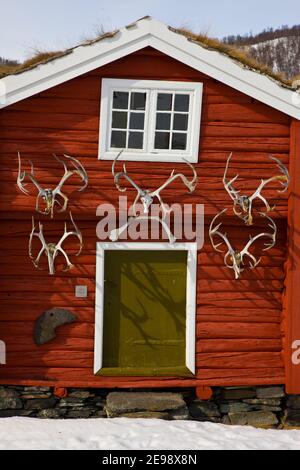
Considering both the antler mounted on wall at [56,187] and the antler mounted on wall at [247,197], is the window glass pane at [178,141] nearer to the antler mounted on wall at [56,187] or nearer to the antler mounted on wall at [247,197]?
the antler mounted on wall at [247,197]

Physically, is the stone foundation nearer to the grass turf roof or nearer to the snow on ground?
the snow on ground

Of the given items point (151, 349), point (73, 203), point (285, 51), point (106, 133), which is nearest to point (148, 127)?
point (106, 133)

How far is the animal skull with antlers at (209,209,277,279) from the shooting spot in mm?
6750

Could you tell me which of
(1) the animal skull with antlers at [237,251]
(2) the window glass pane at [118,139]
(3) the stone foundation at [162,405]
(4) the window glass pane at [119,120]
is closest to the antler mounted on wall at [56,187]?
(2) the window glass pane at [118,139]

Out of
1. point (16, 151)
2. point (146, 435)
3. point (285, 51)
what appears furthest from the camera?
point (285, 51)

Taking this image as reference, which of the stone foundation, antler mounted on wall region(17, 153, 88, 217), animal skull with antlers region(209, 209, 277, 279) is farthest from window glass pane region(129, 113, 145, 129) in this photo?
the stone foundation

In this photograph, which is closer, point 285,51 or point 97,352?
point 97,352

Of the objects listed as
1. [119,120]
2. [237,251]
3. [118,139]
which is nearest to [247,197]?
[237,251]

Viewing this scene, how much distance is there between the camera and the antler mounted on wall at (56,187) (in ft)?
21.2

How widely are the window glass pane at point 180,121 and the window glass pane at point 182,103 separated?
0.10 m

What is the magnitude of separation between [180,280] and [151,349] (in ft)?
3.51

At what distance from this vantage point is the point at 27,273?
6859mm

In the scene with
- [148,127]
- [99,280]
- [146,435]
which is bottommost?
[146,435]

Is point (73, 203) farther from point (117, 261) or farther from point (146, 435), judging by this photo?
point (146, 435)
